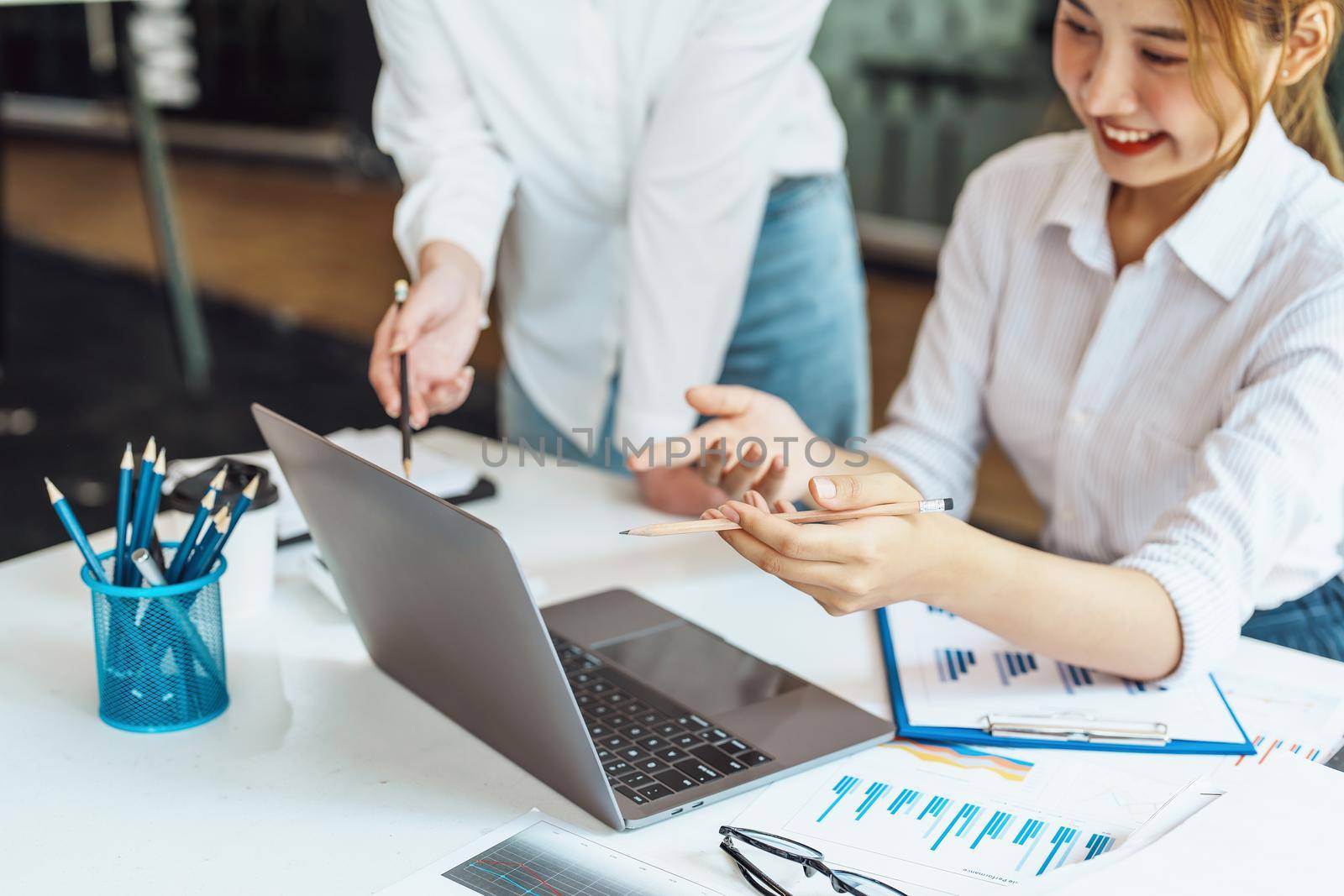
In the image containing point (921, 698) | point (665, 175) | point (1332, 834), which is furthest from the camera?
point (665, 175)

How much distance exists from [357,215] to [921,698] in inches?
217

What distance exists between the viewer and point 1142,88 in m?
1.15

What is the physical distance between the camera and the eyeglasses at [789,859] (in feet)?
2.54

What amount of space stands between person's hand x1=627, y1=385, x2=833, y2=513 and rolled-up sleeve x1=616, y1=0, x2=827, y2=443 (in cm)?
27

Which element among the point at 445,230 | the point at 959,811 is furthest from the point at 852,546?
the point at 445,230

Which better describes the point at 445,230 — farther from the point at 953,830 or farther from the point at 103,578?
the point at 953,830

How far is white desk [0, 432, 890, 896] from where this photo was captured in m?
0.81

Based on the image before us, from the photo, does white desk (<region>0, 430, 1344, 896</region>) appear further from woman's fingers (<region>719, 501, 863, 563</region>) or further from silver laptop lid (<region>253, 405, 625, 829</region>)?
woman's fingers (<region>719, 501, 863, 563</region>)

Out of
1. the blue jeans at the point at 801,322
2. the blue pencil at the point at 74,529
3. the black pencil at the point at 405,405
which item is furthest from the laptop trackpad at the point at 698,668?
the blue jeans at the point at 801,322

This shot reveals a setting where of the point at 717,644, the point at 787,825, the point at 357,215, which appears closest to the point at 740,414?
the point at 717,644

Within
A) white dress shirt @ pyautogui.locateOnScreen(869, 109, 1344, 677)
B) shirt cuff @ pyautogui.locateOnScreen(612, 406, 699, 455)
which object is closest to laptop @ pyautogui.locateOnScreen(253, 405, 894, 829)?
white dress shirt @ pyautogui.locateOnScreen(869, 109, 1344, 677)

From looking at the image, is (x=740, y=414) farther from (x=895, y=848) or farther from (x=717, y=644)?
(x=895, y=848)

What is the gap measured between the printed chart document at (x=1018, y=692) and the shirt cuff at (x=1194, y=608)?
19 millimetres

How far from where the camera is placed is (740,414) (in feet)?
3.96
